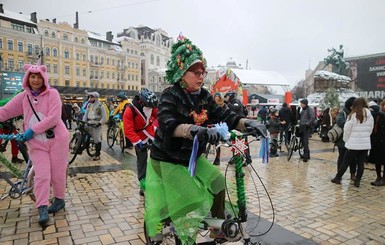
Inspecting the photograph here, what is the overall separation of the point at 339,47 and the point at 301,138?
3847 cm

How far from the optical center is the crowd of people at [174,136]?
7.98 ft

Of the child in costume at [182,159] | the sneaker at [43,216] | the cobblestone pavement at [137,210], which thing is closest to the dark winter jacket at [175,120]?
the child in costume at [182,159]

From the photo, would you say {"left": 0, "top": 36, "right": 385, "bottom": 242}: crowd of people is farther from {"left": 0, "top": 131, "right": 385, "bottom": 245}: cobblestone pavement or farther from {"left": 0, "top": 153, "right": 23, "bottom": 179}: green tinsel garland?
{"left": 0, "top": 153, "right": 23, "bottom": 179}: green tinsel garland

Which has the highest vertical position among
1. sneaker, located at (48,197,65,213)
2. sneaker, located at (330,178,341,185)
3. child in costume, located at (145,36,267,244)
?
child in costume, located at (145,36,267,244)

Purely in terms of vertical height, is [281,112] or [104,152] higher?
[281,112]

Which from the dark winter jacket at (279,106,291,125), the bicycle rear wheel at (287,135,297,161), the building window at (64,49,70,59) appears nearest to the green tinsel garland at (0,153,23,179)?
the bicycle rear wheel at (287,135,297,161)

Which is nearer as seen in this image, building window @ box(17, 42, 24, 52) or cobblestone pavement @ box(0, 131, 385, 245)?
cobblestone pavement @ box(0, 131, 385, 245)

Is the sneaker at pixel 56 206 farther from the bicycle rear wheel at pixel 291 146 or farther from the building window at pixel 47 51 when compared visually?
the building window at pixel 47 51

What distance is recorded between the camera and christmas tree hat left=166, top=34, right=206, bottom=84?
2.59m

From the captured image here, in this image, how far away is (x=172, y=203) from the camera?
2.41 metres

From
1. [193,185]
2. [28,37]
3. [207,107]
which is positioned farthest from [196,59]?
[28,37]

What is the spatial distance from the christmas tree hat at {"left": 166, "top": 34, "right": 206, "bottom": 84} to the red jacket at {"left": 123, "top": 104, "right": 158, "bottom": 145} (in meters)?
2.17

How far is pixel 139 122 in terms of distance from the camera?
491cm

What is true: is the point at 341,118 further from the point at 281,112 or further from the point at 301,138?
the point at 281,112
